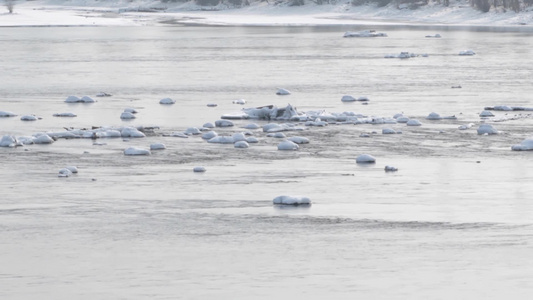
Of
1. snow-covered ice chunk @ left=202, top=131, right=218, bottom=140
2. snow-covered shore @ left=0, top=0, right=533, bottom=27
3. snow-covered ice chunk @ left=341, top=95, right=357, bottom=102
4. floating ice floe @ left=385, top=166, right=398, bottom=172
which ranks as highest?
floating ice floe @ left=385, top=166, right=398, bottom=172

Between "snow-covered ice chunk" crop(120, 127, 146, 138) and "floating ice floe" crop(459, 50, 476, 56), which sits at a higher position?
Result: "snow-covered ice chunk" crop(120, 127, 146, 138)

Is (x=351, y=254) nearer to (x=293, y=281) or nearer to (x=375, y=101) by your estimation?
(x=293, y=281)

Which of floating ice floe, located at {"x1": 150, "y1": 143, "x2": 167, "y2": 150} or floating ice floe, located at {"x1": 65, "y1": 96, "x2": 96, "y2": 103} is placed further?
floating ice floe, located at {"x1": 65, "y1": 96, "x2": 96, "y2": 103}

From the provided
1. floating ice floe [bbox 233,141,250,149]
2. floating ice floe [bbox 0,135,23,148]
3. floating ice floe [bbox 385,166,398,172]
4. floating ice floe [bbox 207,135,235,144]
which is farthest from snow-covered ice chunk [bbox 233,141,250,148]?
floating ice floe [bbox 0,135,23,148]

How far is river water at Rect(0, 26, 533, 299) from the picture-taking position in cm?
1010

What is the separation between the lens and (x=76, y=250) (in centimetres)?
1117

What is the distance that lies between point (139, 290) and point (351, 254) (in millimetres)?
2197

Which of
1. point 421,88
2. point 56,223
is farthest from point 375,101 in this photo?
point 56,223

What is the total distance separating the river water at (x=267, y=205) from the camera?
10102 mm

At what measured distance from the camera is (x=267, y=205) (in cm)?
1327

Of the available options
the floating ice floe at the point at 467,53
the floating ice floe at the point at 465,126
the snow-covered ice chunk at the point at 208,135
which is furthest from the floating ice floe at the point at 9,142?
the floating ice floe at the point at 467,53

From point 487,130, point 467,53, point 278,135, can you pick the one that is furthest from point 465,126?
point 467,53

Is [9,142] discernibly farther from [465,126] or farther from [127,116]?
[465,126]

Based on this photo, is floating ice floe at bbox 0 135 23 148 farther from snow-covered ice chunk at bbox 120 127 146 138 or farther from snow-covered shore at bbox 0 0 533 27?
snow-covered shore at bbox 0 0 533 27
